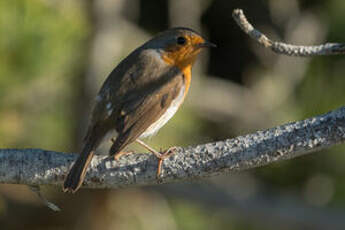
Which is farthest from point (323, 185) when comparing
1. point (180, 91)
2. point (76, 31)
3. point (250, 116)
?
point (76, 31)

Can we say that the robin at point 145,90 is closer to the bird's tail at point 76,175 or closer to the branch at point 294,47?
the bird's tail at point 76,175

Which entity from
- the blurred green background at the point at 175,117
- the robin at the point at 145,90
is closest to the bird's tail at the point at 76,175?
the robin at the point at 145,90

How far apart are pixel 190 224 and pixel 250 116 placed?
3.74 ft

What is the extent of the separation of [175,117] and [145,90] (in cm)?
145

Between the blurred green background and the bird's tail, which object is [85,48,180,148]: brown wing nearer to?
the bird's tail

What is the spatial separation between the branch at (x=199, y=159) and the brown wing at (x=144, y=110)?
2.10 feet

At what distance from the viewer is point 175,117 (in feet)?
18.6

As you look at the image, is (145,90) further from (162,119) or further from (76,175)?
(76,175)

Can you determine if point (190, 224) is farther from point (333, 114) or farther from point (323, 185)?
point (333, 114)

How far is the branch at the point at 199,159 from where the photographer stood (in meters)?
2.83

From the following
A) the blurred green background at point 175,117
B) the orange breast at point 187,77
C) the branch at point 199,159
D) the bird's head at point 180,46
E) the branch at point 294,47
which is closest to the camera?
the branch at point 199,159

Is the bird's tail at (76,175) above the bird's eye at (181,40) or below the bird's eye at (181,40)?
below

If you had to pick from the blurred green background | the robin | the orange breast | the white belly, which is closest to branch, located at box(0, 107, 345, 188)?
the robin

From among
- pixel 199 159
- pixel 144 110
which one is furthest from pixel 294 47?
pixel 144 110
